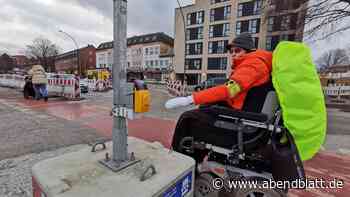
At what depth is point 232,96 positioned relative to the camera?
130cm

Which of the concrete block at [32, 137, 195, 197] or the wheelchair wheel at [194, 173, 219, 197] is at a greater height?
the concrete block at [32, 137, 195, 197]

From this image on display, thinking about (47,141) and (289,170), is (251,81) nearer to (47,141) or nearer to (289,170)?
(289,170)

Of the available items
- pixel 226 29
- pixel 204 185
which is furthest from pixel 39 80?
pixel 226 29

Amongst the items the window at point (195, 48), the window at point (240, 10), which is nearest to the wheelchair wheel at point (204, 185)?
the window at point (240, 10)

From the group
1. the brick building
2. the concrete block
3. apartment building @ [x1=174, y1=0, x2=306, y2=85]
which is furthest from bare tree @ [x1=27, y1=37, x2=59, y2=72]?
the concrete block

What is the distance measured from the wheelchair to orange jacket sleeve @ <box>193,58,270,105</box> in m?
0.13

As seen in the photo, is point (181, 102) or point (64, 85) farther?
point (64, 85)

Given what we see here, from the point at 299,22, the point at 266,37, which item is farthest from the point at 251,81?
the point at 266,37

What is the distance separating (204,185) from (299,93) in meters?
1.15

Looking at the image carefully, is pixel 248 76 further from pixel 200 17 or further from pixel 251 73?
pixel 200 17

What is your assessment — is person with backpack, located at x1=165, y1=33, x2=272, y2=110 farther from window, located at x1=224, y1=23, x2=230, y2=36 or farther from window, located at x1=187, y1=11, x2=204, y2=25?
window, located at x1=187, y1=11, x2=204, y2=25

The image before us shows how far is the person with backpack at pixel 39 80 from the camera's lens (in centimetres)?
689

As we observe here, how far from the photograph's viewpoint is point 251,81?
1.27 metres

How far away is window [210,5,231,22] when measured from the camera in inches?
984
